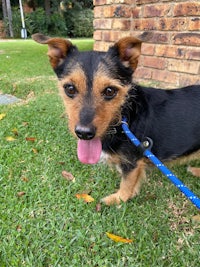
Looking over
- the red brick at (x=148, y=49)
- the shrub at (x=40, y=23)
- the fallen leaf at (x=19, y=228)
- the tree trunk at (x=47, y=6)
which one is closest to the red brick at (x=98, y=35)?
the red brick at (x=148, y=49)

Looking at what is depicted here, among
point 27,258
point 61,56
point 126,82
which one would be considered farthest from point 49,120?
point 27,258

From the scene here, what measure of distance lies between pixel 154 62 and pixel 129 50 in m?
2.96

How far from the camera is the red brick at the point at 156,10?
4805 mm

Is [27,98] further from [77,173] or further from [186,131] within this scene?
[186,131]

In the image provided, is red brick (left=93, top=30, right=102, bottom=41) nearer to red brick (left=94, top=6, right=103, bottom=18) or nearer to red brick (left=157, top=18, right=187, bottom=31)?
red brick (left=94, top=6, right=103, bottom=18)

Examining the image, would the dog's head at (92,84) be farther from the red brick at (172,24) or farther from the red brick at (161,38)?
the red brick at (161,38)

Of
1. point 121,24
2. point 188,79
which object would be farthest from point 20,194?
point 121,24

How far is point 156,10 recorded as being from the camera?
16.3ft

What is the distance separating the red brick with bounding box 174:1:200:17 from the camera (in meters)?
4.40

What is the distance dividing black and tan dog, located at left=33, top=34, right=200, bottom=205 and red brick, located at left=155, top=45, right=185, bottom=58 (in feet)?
6.62

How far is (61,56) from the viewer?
111 inches

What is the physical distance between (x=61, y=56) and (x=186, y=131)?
1.53 m

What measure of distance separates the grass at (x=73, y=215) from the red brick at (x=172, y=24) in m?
2.52

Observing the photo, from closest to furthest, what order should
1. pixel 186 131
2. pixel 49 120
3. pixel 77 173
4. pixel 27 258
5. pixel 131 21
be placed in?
pixel 27 258, pixel 186 131, pixel 77 173, pixel 49 120, pixel 131 21
